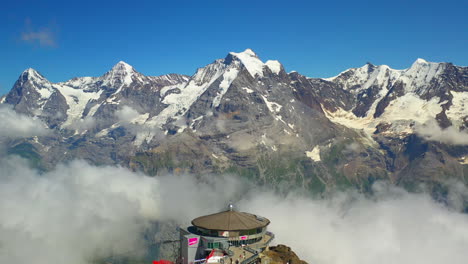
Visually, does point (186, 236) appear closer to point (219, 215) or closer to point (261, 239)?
point (219, 215)

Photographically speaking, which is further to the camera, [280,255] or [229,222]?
[280,255]

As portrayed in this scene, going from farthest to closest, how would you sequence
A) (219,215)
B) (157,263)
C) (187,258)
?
(219,215) < (187,258) < (157,263)

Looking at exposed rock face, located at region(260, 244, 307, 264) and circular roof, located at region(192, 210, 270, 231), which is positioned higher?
circular roof, located at region(192, 210, 270, 231)

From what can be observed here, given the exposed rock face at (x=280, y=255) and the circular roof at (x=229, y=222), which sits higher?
the circular roof at (x=229, y=222)

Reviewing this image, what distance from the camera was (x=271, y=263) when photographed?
131625mm

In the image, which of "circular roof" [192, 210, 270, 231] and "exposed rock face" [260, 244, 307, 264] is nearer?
"circular roof" [192, 210, 270, 231]

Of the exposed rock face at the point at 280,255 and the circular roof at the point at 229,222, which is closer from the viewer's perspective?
the circular roof at the point at 229,222

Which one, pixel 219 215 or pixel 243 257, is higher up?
pixel 219 215

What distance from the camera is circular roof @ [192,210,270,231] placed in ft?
→ 456

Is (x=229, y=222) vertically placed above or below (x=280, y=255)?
above

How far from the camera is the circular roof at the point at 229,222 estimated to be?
139 m

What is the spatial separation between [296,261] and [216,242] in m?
37.9

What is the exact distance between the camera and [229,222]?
5556 inches

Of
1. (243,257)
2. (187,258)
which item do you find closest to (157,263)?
(187,258)
